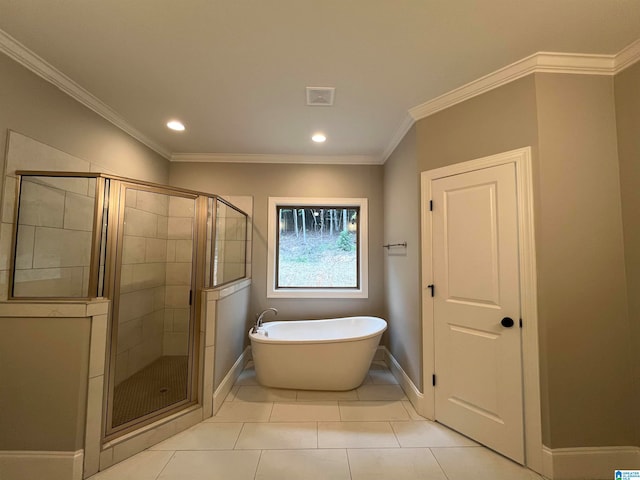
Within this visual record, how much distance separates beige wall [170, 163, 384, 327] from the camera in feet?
10.7

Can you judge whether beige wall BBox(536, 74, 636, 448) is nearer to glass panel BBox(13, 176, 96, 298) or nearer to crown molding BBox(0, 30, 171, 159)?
glass panel BBox(13, 176, 96, 298)

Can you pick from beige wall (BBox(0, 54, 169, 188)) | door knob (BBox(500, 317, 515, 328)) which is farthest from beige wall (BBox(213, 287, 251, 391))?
door knob (BBox(500, 317, 515, 328))

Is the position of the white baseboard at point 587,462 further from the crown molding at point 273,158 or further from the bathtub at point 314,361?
the crown molding at point 273,158

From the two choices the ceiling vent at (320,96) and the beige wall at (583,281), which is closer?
the beige wall at (583,281)

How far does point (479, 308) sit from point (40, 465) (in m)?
2.85

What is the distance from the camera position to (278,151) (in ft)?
10.3

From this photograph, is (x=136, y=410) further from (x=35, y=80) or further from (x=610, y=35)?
(x=610, y=35)

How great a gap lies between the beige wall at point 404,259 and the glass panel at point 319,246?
50 cm

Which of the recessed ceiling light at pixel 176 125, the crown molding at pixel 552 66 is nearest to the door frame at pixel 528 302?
the crown molding at pixel 552 66

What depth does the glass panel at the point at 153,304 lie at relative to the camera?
1.88m

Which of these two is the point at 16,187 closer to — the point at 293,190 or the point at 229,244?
the point at 229,244

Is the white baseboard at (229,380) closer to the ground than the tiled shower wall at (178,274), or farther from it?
closer to the ground

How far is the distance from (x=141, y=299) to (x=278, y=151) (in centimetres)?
209

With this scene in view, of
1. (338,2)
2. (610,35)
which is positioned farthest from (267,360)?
(610,35)
